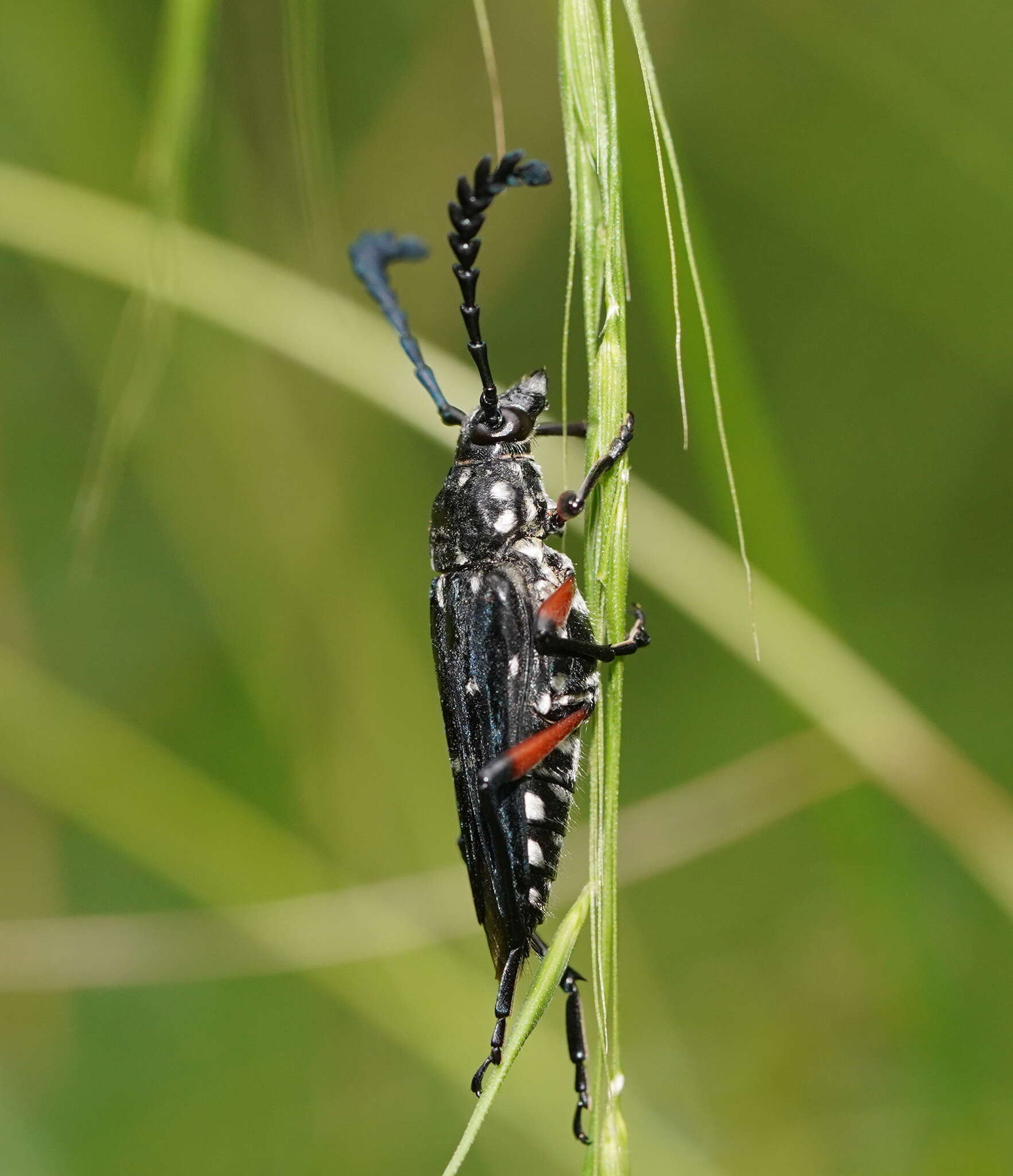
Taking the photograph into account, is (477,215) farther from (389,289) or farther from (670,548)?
(670,548)

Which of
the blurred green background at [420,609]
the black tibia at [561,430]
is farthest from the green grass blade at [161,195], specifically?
the blurred green background at [420,609]

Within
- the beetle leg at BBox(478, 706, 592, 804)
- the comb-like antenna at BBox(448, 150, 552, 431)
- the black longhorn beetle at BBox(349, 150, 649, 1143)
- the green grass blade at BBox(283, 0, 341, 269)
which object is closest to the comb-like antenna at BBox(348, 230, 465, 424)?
the black longhorn beetle at BBox(349, 150, 649, 1143)

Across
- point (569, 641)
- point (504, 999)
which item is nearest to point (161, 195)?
point (569, 641)

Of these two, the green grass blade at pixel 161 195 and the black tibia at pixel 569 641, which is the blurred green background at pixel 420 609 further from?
the green grass blade at pixel 161 195

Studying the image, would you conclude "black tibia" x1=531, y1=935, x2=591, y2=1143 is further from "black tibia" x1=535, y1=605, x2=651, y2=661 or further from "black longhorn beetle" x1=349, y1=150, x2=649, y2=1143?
"black tibia" x1=535, y1=605, x2=651, y2=661

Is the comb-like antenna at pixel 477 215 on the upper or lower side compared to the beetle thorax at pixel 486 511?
upper

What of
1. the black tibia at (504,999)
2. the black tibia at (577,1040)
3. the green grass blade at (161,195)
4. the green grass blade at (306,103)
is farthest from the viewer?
the black tibia at (577,1040)

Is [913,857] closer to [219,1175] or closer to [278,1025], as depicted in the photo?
[278,1025]
